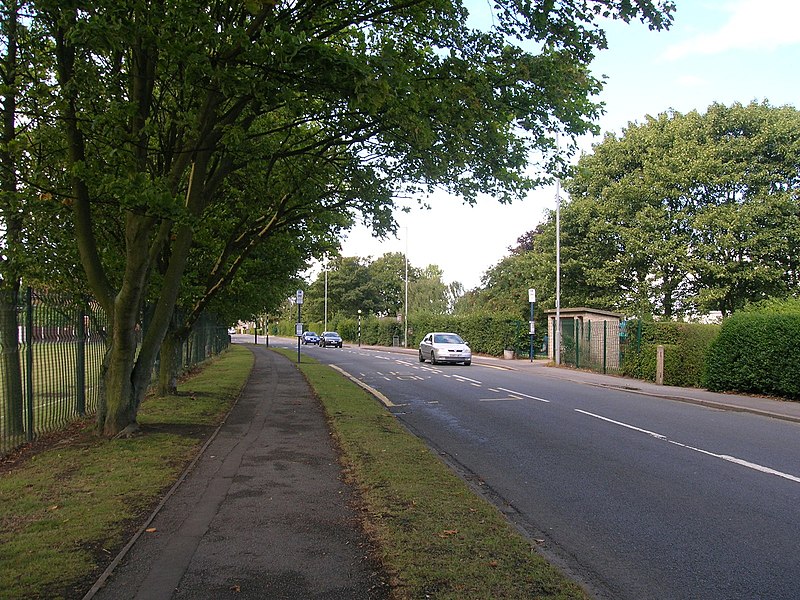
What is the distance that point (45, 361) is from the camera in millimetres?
9742

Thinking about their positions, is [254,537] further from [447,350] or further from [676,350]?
[447,350]

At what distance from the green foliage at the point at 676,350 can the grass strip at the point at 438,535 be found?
14.8 m

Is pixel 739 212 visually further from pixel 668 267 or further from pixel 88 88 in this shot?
pixel 88 88

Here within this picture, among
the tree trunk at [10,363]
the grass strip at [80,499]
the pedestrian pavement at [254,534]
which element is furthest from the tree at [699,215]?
the tree trunk at [10,363]

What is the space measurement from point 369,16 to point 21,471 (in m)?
7.15

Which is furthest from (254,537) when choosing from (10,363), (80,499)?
(10,363)

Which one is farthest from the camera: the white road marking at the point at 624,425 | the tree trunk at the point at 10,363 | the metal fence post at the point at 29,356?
the white road marking at the point at 624,425

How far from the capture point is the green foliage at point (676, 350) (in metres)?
20.9

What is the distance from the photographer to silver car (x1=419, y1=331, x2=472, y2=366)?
32.3 metres

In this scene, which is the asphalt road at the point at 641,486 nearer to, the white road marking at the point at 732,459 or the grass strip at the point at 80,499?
the white road marking at the point at 732,459

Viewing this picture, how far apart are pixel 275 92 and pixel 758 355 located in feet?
50.0

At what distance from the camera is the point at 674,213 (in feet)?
120

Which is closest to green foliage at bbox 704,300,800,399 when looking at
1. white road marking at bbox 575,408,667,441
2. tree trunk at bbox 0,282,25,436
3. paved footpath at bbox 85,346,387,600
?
white road marking at bbox 575,408,667,441

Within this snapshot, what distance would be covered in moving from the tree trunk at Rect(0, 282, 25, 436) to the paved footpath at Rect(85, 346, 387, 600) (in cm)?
262
